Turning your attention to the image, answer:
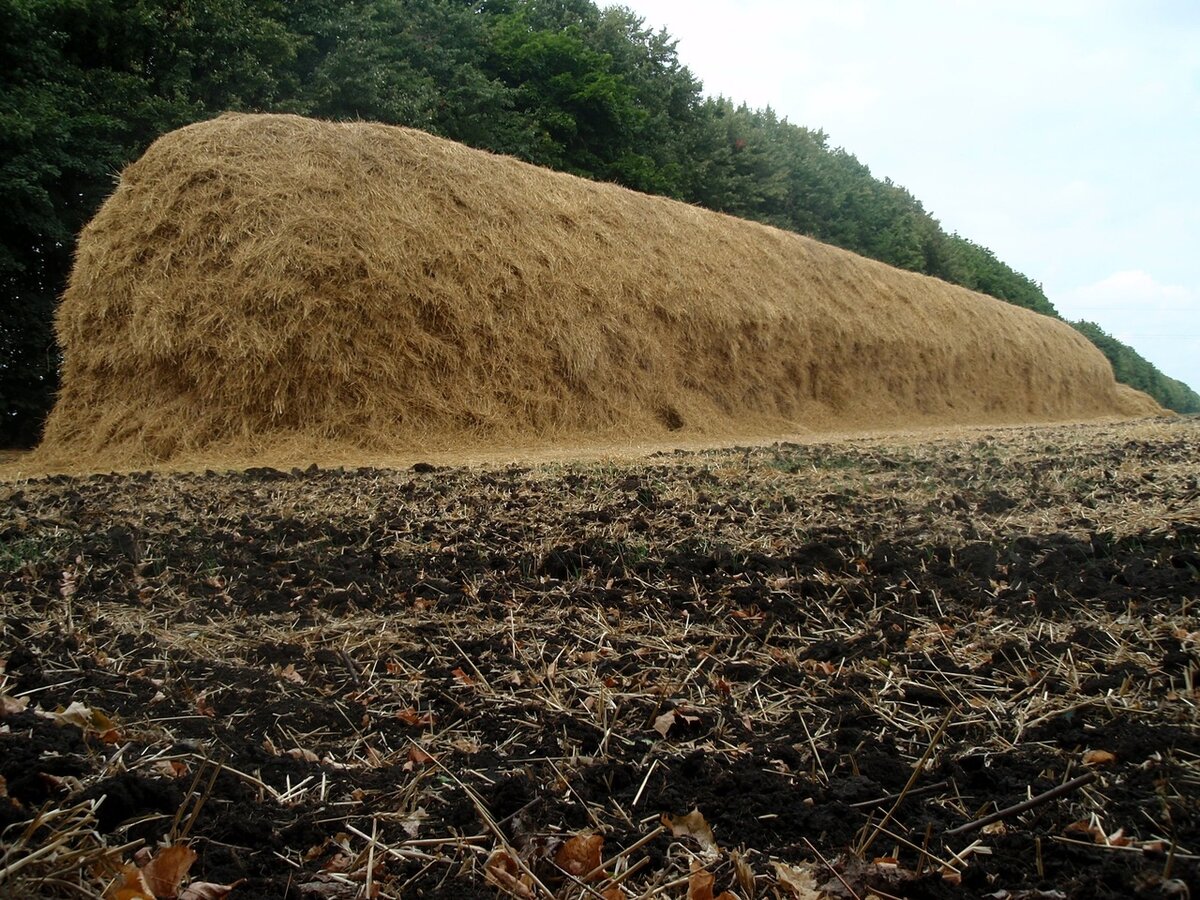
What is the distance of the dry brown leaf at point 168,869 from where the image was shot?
3.89 ft

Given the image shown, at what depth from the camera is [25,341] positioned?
10555 millimetres

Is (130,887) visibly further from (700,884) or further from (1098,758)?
(1098,758)

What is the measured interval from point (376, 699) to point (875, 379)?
48.1 feet

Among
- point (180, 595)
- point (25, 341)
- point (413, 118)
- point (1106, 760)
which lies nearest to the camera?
point (1106, 760)

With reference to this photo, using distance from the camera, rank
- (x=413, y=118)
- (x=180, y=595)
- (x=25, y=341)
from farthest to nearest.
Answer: (x=413, y=118), (x=25, y=341), (x=180, y=595)

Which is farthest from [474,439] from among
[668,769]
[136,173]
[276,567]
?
[668,769]

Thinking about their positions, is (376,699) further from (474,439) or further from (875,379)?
(875,379)

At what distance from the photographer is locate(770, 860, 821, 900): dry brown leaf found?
1.21 m

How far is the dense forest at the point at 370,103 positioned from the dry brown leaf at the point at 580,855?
431 inches

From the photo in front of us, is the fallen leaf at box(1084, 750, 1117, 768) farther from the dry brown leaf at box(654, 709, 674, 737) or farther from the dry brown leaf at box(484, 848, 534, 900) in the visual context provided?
the dry brown leaf at box(484, 848, 534, 900)

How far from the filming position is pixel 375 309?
817 centimetres

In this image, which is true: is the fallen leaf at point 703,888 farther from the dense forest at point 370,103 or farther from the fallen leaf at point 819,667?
the dense forest at point 370,103

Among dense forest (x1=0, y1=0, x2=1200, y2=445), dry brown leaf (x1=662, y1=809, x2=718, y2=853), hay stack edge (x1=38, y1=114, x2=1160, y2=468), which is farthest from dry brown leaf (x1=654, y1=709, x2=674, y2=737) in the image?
dense forest (x1=0, y1=0, x2=1200, y2=445)

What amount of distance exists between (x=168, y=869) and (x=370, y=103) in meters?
15.2
